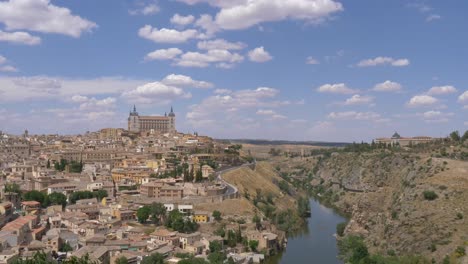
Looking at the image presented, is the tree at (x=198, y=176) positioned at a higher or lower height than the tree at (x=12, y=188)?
higher

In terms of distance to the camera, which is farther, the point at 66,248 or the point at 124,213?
the point at 124,213

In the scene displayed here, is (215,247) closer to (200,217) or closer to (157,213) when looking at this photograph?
(200,217)

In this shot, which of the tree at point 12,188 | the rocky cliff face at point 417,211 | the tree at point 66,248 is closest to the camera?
the tree at point 66,248

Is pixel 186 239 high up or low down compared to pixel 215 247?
up

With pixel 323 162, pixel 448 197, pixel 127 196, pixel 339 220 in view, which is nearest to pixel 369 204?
pixel 339 220

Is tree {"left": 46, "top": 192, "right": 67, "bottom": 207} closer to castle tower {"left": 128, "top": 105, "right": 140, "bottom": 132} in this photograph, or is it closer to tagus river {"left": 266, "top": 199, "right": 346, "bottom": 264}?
tagus river {"left": 266, "top": 199, "right": 346, "bottom": 264}

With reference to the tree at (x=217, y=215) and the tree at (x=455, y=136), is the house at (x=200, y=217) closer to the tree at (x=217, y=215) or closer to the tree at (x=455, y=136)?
the tree at (x=217, y=215)

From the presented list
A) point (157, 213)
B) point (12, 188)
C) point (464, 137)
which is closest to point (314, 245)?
point (157, 213)

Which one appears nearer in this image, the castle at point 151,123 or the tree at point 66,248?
the tree at point 66,248

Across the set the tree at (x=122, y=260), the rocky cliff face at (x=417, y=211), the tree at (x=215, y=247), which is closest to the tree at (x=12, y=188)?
the tree at (x=122, y=260)
